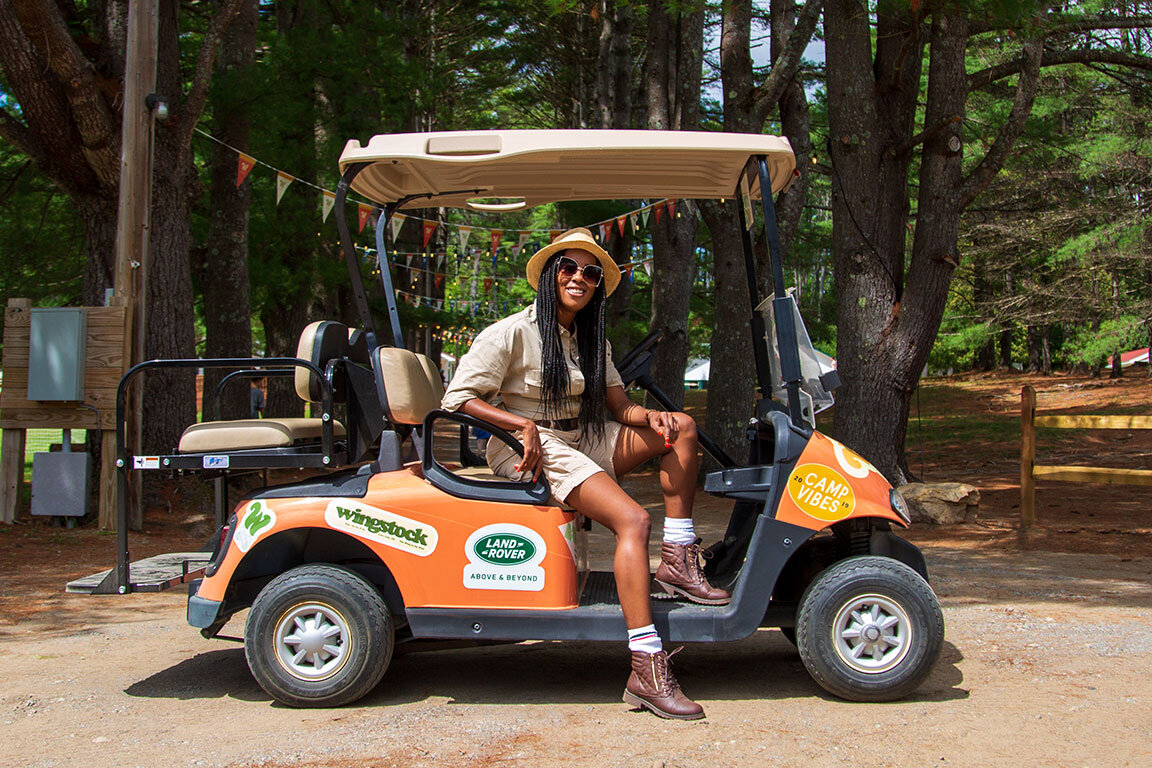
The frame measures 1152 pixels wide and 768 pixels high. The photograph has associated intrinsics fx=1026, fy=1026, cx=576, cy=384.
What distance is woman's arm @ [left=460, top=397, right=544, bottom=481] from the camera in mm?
3975

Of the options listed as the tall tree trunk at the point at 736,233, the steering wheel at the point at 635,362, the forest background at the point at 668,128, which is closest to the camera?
the steering wheel at the point at 635,362

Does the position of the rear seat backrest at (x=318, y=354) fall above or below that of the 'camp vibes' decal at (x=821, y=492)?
above

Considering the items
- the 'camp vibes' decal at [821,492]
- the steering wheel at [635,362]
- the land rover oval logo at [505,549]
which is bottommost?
the land rover oval logo at [505,549]

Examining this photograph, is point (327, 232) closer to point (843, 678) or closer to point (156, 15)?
point (156, 15)

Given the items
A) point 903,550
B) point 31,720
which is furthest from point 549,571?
point 31,720

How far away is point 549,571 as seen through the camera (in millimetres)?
3982

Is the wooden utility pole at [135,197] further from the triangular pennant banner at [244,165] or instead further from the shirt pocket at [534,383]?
the shirt pocket at [534,383]

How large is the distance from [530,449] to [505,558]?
44cm

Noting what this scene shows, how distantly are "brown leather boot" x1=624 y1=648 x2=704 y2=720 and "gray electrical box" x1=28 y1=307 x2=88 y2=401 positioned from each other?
249 inches

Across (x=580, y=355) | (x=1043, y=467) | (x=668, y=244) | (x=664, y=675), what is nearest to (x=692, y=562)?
(x=664, y=675)

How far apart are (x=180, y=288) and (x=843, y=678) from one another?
7.57 m

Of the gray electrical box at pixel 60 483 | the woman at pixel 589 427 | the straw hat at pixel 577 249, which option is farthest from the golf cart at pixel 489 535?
the gray electrical box at pixel 60 483

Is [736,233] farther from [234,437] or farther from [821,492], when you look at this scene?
[234,437]

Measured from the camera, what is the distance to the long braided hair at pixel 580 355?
4250 millimetres
